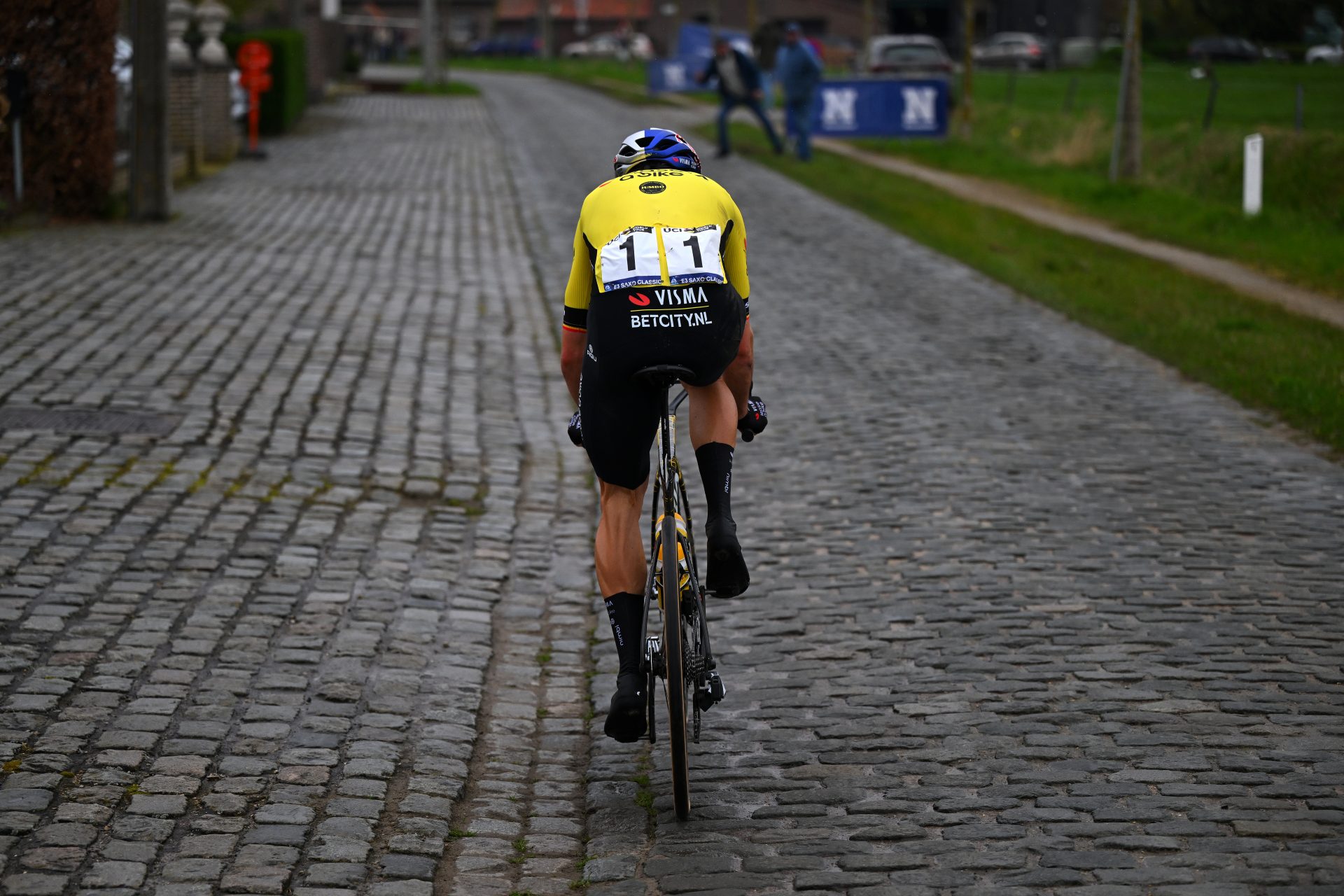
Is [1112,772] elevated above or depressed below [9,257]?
below

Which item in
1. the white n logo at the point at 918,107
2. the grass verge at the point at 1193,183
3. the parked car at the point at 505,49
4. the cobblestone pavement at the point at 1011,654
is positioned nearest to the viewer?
the cobblestone pavement at the point at 1011,654

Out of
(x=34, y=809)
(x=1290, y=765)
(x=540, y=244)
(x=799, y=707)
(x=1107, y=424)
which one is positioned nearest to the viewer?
(x=34, y=809)

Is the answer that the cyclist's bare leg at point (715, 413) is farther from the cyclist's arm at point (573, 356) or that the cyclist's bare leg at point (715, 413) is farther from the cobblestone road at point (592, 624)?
the cobblestone road at point (592, 624)

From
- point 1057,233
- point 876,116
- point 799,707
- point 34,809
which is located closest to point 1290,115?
point 876,116

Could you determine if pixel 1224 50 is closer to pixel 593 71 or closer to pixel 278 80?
pixel 593 71

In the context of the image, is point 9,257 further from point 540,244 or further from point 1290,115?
point 1290,115

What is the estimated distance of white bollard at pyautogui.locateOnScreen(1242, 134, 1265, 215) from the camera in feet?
65.1

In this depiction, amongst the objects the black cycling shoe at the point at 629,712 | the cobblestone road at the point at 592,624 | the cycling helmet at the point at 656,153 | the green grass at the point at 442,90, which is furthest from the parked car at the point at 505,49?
the black cycling shoe at the point at 629,712

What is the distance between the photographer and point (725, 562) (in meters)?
4.59

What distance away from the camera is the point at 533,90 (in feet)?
170

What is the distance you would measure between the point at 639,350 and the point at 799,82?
22.3m

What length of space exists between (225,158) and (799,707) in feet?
66.3

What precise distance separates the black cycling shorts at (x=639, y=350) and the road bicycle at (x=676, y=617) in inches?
1.9

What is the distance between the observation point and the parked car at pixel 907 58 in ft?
141
